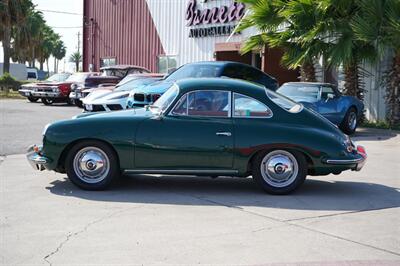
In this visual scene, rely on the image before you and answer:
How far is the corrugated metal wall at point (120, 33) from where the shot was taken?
2967 centimetres

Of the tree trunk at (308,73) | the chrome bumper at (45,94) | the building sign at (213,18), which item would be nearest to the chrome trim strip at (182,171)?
the tree trunk at (308,73)

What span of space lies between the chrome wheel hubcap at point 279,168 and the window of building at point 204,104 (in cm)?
78

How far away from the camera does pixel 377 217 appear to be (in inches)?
243

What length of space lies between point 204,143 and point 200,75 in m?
6.69

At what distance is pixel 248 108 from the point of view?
719cm

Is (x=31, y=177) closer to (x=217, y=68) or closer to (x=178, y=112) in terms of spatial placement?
(x=178, y=112)

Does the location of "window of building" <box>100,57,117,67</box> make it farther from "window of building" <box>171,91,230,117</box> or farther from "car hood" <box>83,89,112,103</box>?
"window of building" <box>171,91,230,117</box>

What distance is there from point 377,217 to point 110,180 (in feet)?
10.4

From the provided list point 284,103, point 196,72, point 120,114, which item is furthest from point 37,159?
point 196,72

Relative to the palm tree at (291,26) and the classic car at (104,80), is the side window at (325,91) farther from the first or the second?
the classic car at (104,80)

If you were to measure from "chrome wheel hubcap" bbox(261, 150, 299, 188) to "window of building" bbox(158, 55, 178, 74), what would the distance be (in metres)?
21.2

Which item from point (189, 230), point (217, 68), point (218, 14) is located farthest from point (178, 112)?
point (218, 14)

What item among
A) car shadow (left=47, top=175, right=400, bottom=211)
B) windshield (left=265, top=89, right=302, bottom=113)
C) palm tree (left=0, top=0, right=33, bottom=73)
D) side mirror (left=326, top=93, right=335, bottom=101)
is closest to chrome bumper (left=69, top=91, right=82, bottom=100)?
side mirror (left=326, top=93, right=335, bottom=101)

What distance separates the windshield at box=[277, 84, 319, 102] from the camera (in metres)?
14.8
